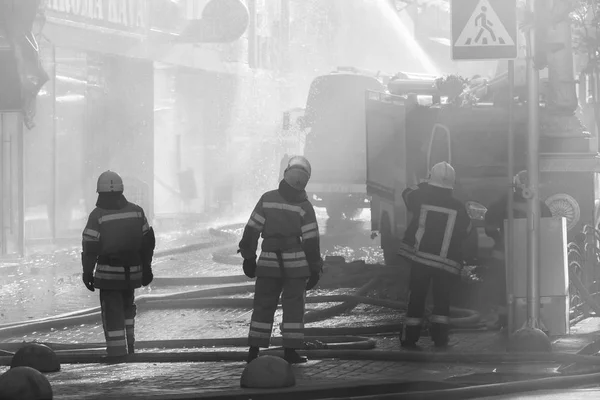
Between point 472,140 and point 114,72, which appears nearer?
point 472,140

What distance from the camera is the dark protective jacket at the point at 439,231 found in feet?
35.1

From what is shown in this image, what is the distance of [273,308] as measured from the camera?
9789mm

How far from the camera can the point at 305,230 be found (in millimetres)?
9664

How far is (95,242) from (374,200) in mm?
9348

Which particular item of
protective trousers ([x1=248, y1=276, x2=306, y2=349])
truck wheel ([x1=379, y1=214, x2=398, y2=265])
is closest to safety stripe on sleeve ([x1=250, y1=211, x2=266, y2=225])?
protective trousers ([x1=248, y1=276, x2=306, y2=349])

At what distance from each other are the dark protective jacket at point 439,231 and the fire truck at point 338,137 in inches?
563

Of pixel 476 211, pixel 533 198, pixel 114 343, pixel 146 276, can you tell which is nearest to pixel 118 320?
pixel 114 343

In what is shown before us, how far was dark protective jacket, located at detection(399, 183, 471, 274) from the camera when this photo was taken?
10688 millimetres

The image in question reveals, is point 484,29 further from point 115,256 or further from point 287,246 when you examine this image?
point 115,256

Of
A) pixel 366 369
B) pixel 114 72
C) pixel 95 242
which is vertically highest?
pixel 114 72

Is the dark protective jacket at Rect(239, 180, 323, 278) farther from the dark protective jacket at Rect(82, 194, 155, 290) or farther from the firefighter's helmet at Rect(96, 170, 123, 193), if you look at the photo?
the firefighter's helmet at Rect(96, 170, 123, 193)

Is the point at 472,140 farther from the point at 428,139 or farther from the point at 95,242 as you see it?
the point at 95,242

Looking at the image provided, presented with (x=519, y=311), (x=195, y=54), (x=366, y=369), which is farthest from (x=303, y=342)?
(x=195, y=54)

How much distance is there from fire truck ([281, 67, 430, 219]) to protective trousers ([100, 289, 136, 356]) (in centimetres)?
1516
